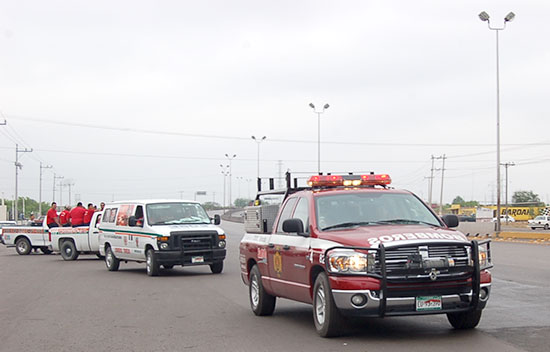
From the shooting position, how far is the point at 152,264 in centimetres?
2033

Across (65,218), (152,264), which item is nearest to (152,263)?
(152,264)

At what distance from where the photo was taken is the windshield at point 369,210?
9.80m

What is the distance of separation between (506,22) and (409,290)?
3609cm

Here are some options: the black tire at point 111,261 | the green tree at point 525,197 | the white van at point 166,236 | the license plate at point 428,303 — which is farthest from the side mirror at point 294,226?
the green tree at point 525,197

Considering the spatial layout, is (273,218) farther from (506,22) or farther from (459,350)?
(506,22)

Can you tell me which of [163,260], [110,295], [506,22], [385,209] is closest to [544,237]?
[506,22]

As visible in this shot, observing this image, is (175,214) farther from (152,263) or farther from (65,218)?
(65,218)

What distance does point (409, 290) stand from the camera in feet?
28.0

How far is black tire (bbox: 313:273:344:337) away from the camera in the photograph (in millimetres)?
8859

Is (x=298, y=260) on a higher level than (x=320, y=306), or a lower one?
higher

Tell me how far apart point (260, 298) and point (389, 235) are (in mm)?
3424

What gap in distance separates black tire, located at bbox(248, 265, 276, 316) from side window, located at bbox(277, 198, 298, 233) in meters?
0.95

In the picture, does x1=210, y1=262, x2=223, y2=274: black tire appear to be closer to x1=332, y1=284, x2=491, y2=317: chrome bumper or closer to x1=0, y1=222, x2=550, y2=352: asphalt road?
x1=0, y1=222, x2=550, y2=352: asphalt road

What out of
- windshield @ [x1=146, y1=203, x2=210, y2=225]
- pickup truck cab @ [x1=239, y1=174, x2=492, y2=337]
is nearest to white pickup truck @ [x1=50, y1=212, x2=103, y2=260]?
windshield @ [x1=146, y1=203, x2=210, y2=225]
